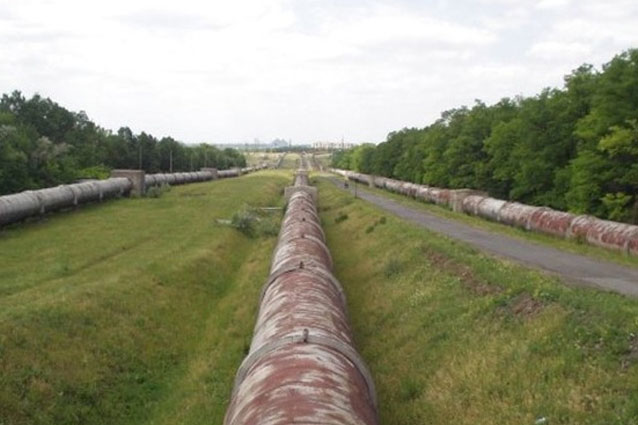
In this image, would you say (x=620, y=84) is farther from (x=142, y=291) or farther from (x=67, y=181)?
(x=67, y=181)

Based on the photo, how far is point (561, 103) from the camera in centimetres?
4484

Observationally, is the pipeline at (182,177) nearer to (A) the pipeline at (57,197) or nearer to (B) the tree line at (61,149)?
(A) the pipeline at (57,197)

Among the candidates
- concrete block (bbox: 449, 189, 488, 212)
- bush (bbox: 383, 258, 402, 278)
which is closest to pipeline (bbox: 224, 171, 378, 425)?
bush (bbox: 383, 258, 402, 278)

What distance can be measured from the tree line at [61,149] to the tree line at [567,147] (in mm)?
39977

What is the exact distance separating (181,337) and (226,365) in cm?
359

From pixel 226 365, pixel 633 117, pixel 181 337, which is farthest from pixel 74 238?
pixel 633 117

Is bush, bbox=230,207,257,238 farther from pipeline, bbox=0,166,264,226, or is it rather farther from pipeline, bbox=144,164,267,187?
pipeline, bbox=144,164,267,187

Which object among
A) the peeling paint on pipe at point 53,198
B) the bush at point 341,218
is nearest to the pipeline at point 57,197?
the peeling paint on pipe at point 53,198

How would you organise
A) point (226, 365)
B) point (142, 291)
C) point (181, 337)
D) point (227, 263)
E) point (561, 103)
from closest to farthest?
point (226, 365)
point (181, 337)
point (142, 291)
point (227, 263)
point (561, 103)

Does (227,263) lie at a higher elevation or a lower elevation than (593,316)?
lower

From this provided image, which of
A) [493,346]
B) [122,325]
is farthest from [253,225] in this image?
[493,346]

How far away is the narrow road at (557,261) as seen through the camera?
20.2 m

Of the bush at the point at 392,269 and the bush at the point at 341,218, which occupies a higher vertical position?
the bush at the point at 392,269

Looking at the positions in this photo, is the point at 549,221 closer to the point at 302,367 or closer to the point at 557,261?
the point at 557,261
